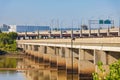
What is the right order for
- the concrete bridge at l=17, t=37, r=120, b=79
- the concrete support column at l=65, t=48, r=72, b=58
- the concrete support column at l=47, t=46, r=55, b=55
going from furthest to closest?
the concrete support column at l=47, t=46, r=55, b=55 → the concrete support column at l=65, t=48, r=72, b=58 → the concrete bridge at l=17, t=37, r=120, b=79

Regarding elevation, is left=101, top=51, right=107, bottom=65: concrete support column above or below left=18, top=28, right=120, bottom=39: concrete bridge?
above

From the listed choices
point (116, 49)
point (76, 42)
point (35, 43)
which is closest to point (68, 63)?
point (76, 42)

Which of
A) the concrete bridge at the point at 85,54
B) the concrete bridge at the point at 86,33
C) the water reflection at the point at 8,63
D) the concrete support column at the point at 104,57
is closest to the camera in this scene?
the concrete bridge at the point at 85,54

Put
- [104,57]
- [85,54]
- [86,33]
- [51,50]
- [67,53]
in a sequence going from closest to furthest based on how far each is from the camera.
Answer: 1. [104,57]
2. [85,54]
3. [67,53]
4. [51,50]
5. [86,33]

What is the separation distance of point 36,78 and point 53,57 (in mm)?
30551

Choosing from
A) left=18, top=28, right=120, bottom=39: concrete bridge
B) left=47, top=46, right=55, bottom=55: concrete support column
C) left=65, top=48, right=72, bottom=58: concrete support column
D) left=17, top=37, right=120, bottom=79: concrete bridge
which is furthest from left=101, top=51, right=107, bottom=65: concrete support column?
left=18, top=28, right=120, bottom=39: concrete bridge

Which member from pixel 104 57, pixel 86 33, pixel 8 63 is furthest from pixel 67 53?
pixel 86 33

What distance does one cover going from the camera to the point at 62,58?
79.5m

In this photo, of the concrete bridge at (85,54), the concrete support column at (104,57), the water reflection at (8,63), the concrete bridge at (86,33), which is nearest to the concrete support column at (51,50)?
the concrete bridge at (85,54)

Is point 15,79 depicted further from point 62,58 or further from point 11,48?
point 11,48

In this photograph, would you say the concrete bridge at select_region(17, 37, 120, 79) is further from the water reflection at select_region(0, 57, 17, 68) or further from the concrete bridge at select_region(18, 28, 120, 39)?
the concrete bridge at select_region(18, 28, 120, 39)

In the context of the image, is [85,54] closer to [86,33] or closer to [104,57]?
[104,57]

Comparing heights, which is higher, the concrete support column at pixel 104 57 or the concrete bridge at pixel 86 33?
the concrete support column at pixel 104 57

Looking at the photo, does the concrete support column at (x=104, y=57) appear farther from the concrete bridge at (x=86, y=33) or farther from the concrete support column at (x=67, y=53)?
the concrete bridge at (x=86, y=33)
